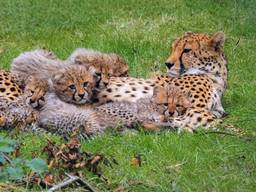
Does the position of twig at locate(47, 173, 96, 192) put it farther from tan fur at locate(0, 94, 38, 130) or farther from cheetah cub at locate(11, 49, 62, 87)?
cheetah cub at locate(11, 49, 62, 87)

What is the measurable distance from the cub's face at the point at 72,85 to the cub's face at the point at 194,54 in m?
1.15

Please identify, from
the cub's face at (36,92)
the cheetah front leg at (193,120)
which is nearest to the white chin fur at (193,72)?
the cheetah front leg at (193,120)

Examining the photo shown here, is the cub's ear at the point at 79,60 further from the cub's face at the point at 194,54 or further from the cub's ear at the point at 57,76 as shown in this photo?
the cub's face at the point at 194,54

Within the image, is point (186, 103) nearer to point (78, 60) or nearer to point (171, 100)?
point (171, 100)

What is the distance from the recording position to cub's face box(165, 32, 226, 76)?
8086 mm

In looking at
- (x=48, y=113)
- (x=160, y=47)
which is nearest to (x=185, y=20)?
(x=160, y=47)

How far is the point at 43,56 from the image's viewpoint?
7.72m

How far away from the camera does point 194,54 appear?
8094 mm

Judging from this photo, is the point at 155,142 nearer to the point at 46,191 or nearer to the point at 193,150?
the point at 193,150

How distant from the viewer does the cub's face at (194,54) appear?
809 centimetres

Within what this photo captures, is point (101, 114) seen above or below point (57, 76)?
below

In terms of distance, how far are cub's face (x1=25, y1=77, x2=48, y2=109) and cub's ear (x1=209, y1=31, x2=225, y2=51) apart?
67.9 inches

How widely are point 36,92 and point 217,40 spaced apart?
1.90m

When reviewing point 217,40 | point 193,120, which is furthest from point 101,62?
point 217,40
